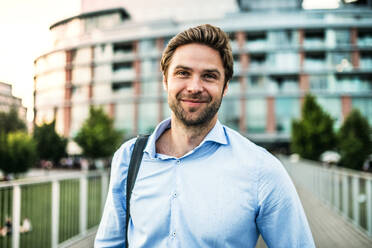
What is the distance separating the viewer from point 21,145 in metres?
21.9

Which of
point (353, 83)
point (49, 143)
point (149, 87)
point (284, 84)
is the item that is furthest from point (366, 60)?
point (49, 143)

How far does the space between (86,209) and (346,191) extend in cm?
551

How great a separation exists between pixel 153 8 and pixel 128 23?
371 centimetres

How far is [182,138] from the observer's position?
5.00ft

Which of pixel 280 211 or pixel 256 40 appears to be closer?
pixel 280 211

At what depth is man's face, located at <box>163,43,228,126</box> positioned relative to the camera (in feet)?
4.53

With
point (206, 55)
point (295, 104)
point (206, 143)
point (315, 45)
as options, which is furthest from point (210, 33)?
point (315, 45)

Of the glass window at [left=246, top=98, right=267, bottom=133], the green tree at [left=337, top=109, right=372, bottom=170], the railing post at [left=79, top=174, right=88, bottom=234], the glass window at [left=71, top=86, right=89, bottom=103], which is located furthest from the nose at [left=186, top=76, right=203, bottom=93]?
the glass window at [left=71, top=86, right=89, bottom=103]

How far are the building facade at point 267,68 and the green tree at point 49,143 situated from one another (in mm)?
6770

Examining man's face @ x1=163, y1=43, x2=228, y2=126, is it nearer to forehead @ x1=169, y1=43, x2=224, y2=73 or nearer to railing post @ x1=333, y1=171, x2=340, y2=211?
forehead @ x1=169, y1=43, x2=224, y2=73

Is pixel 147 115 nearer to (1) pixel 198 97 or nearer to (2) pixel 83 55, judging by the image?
(2) pixel 83 55

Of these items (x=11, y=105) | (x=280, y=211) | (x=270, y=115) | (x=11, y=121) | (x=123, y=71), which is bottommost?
(x=280, y=211)

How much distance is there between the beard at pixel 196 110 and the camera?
1.40 metres

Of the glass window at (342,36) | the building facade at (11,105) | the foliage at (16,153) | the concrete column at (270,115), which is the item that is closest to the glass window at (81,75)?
the building facade at (11,105)
